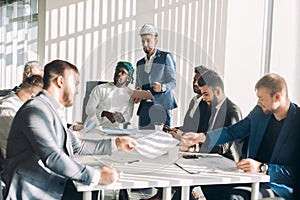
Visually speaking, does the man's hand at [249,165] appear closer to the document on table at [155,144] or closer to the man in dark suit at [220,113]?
the man in dark suit at [220,113]

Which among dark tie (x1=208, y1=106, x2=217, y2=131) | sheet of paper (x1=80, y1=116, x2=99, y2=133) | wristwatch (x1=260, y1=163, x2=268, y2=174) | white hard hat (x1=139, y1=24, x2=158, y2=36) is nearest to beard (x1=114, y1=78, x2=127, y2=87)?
sheet of paper (x1=80, y1=116, x2=99, y2=133)

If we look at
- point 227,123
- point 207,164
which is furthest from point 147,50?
point 207,164

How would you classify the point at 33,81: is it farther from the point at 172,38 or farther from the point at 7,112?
the point at 172,38

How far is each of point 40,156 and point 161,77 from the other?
87 cm

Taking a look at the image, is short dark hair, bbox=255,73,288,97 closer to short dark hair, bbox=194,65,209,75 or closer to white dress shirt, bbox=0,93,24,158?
short dark hair, bbox=194,65,209,75

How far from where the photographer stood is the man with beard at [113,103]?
88.5 inches

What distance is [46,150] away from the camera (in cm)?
177

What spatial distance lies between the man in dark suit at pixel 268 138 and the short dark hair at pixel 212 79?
9.1 inches

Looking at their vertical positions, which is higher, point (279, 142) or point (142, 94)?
point (142, 94)

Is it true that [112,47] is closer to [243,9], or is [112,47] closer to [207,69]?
[207,69]

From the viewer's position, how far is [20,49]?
2.26 metres

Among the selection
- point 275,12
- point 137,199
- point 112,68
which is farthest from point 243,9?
point 137,199

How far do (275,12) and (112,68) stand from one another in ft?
3.54

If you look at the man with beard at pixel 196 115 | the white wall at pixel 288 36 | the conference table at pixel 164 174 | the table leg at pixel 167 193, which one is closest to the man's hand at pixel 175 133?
the man with beard at pixel 196 115
